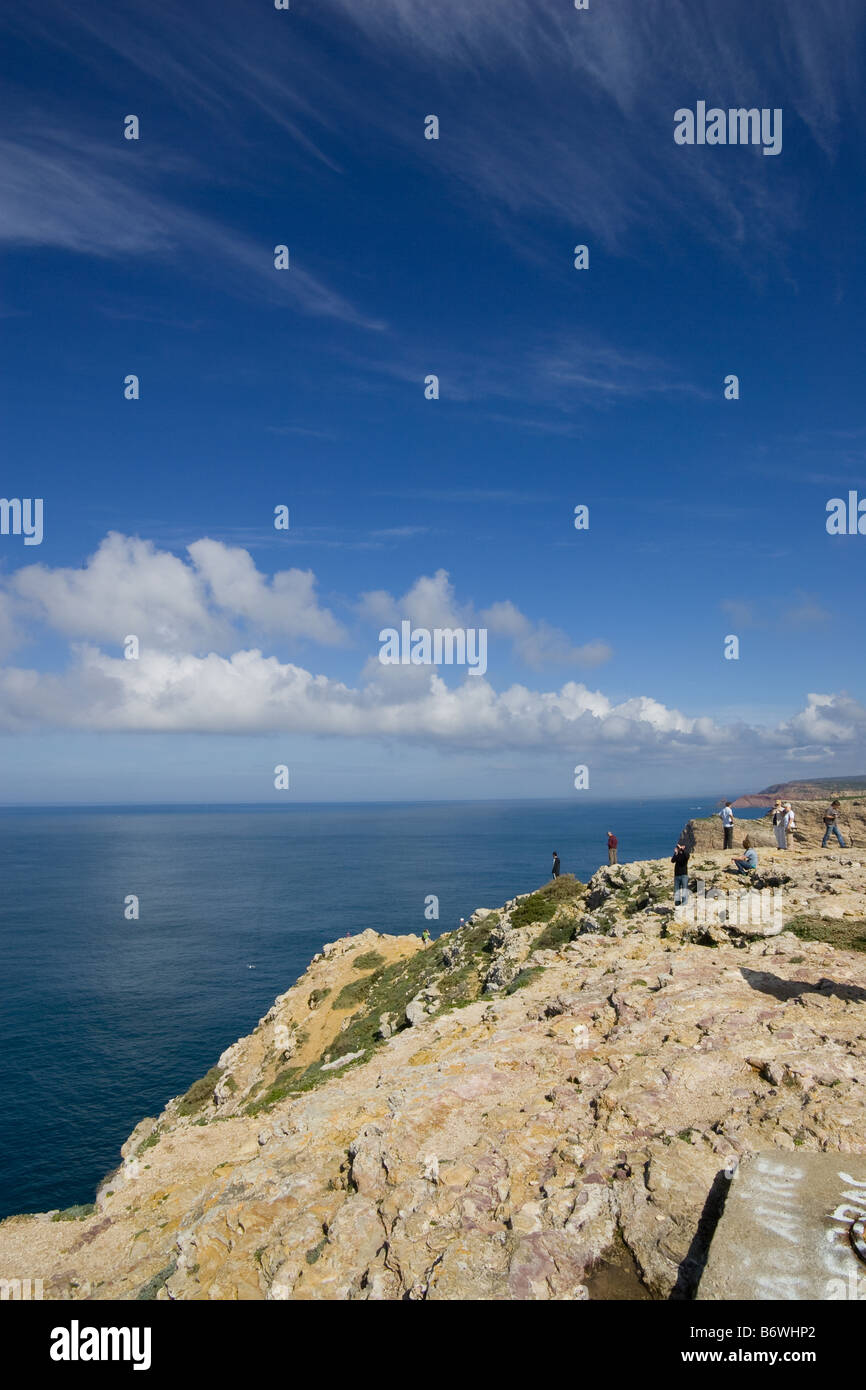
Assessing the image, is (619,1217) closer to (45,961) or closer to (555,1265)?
(555,1265)

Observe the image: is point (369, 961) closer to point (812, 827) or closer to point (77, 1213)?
point (77, 1213)

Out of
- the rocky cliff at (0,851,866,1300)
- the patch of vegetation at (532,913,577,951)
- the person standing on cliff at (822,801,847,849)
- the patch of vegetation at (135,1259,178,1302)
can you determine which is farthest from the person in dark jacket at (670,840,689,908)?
the patch of vegetation at (135,1259,178,1302)

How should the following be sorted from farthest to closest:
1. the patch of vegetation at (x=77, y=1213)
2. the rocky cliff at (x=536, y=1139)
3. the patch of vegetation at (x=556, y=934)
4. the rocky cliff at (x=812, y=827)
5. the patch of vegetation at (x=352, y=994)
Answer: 1. the patch of vegetation at (x=352, y=994)
2. the rocky cliff at (x=812, y=827)
3. the patch of vegetation at (x=556, y=934)
4. the patch of vegetation at (x=77, y=1213)
5. the rocky cliff at (x=536, y=1139)

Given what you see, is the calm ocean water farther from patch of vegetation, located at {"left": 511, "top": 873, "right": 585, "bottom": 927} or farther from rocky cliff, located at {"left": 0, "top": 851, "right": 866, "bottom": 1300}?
rocky cliff, located at {"left": 0, "top": 851, "right": 866, "bottom": 1300}

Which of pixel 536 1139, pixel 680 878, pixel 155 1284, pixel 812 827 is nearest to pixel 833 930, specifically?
pixel 680 878

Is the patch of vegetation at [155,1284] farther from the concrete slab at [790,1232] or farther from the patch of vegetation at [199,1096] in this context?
the patch of vegetation at [199,1096]

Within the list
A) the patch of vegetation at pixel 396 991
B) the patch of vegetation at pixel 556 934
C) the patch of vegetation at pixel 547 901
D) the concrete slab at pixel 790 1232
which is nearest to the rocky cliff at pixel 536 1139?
the concrete slab at pixel 790 1232
